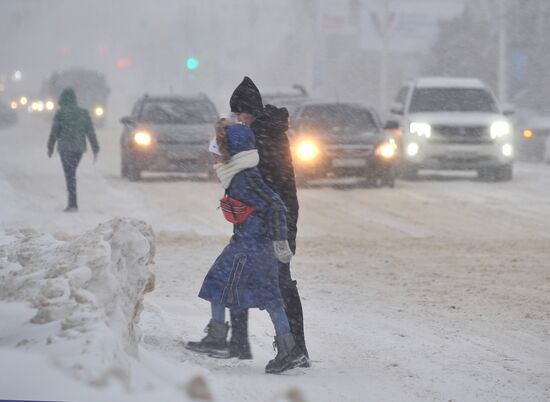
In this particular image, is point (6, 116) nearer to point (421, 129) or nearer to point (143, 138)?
point (143, 138)

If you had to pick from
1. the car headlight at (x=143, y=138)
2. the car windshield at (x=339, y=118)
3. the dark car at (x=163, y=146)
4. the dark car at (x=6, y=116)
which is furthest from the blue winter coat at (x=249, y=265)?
the dark car at (x=6, y=116)

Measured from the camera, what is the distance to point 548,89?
51.6m

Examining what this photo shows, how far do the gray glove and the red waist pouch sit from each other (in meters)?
0.28

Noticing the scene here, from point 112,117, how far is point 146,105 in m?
55.3

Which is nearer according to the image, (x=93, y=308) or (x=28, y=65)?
(x=93, y=308)

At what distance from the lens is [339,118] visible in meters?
22.7

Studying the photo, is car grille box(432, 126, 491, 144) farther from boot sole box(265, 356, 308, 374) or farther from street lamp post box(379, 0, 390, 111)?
street lamp post box(379, 0, 390, 111)

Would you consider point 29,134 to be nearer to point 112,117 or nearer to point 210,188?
point 210,188

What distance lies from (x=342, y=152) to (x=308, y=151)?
22.6 inches

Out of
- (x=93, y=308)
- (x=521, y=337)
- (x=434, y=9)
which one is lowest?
(x=521, y=337)

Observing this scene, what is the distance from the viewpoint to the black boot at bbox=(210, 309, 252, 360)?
24.9 feet

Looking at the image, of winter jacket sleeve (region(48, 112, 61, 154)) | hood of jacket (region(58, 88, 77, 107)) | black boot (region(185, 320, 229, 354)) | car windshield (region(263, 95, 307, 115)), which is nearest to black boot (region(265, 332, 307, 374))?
black boot (region(185, 320, 229, 354))

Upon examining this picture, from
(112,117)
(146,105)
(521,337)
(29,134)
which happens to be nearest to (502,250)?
(521,337)

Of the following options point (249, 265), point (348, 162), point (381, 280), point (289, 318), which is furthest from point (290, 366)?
point (348, 162)
